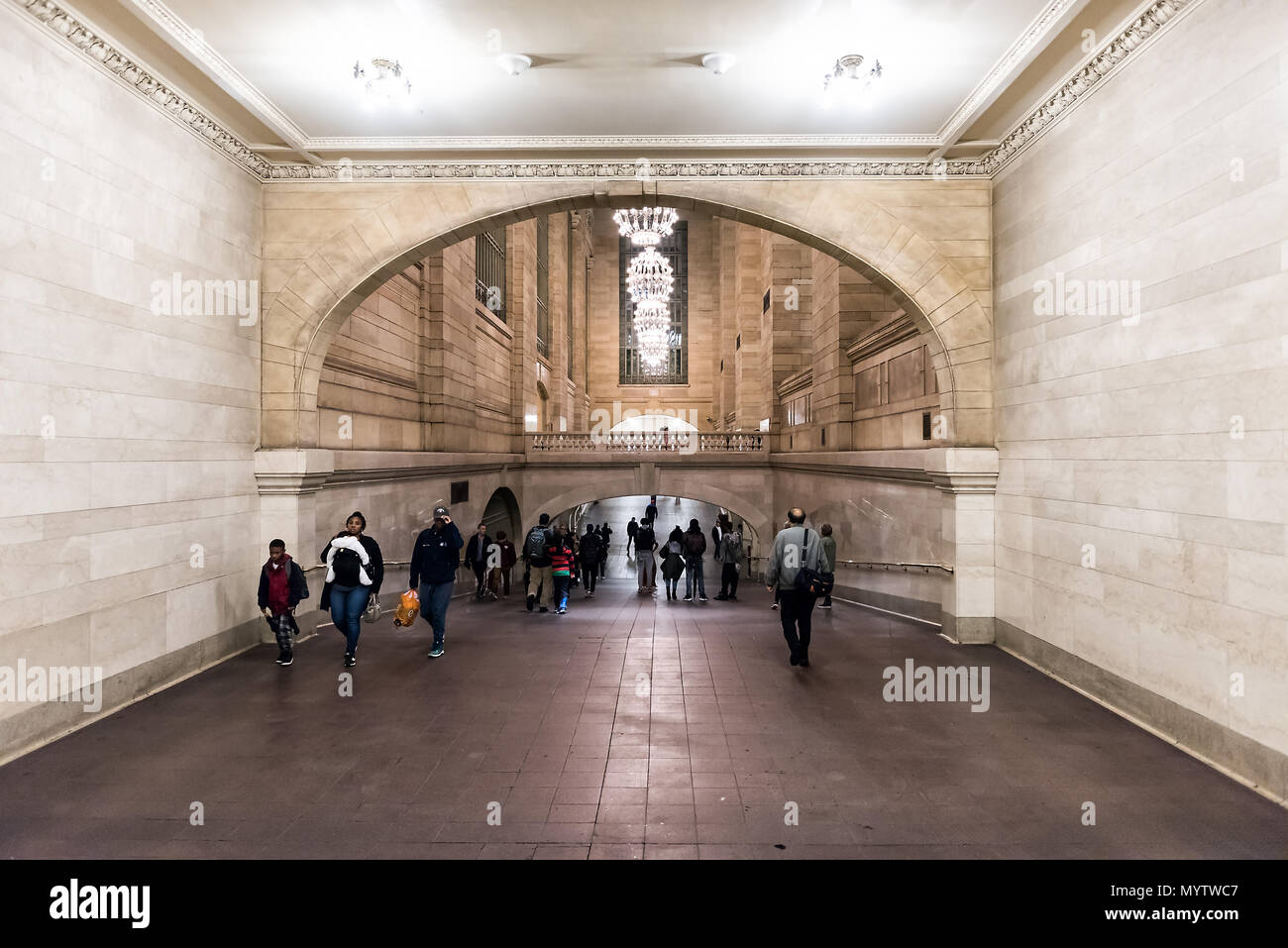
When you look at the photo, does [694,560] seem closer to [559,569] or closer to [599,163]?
→ [559,569]

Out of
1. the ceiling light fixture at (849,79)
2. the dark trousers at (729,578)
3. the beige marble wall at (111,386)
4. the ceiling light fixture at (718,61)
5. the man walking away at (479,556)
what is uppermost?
the ceiling light fixture at (718,61)

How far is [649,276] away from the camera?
831 inches

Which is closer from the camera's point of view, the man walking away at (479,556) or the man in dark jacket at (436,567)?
the man in dark jacket at (436,567)

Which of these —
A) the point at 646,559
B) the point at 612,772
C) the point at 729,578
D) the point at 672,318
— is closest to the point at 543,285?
the point at 672,318

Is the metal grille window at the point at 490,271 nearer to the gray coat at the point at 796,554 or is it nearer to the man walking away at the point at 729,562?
the man walking away at the point at 729,562

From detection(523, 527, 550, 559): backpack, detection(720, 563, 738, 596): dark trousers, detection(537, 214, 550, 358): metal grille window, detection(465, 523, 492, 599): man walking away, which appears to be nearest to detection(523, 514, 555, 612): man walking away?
detection(523, 527, 550, 559): backpack

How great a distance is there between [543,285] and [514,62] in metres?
21.9

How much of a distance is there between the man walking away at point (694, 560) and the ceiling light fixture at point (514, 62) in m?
6.79

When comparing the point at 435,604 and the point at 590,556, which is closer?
the point at 435,604

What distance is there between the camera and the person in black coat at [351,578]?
6.43m

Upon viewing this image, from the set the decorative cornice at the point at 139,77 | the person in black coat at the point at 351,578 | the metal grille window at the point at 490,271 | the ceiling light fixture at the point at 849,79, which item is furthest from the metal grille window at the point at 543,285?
the ceiling light fixture at the point at 849,79

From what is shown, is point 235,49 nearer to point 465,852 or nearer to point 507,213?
point 507,213
